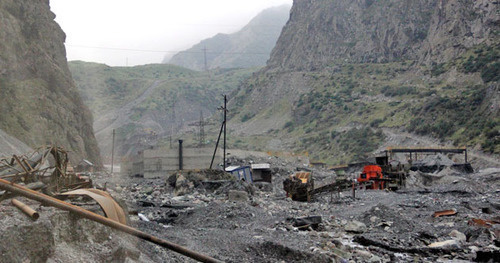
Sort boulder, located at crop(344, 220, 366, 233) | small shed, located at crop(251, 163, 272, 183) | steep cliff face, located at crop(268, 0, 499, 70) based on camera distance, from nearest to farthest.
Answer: boulder, located at crop(344, 220, 366, 233) < small shed, located at crop(251, 163, 272, 183) < steep cliff face, located at crop(268, 0, 499, 70)

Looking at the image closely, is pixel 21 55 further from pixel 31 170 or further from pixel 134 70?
pixel 134 70

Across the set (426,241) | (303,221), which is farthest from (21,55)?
(426,241)

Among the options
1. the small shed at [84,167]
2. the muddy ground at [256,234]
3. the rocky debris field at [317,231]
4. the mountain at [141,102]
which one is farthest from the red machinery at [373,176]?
the mountain at [141,102]

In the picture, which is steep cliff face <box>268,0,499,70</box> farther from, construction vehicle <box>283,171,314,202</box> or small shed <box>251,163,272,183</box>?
construction vehicle <box>283,171,314,202</box>

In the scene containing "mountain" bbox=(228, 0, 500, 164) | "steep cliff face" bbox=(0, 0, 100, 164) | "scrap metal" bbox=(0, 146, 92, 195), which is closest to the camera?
"scrap metal" bbox=(0, 146, 92, 195)

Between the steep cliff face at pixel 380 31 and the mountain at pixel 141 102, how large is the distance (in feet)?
92.5

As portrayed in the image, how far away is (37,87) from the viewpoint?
47.7m

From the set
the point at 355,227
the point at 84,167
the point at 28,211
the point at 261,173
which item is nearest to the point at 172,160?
the point at 261,173

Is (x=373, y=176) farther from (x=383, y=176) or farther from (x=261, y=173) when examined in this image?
(x=261, y=173)

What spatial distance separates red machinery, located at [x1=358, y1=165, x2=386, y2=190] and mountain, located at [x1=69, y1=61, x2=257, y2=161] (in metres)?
66.8

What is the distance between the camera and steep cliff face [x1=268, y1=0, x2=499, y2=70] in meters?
83.6

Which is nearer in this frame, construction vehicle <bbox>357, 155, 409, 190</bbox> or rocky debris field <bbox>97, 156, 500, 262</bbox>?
rocky debris field <bbox>97, 156, 500, 262</bbox>

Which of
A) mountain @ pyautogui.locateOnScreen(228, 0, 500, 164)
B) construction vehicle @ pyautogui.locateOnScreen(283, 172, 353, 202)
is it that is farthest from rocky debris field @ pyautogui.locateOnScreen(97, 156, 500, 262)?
mountain @ pyautogui.locateOnScreen(228, 0, 500, 164)

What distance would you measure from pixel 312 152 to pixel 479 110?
27626 millimetres
